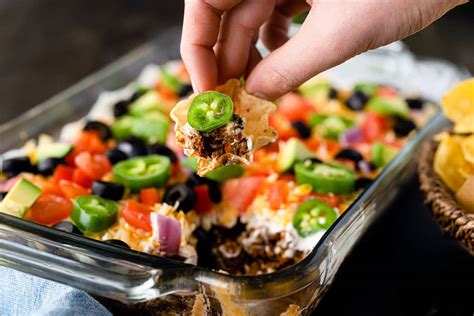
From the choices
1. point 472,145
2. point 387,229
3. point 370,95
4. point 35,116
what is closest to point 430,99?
point 370,95

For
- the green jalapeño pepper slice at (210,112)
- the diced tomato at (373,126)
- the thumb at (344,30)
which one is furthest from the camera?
the diced tomato at (373,126)

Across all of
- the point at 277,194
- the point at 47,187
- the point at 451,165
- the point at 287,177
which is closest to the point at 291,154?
the point at 287,177

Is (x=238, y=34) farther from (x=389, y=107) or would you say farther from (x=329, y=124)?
(x=389, y=107)

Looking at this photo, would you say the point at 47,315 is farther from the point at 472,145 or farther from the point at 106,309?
the point at 472,145

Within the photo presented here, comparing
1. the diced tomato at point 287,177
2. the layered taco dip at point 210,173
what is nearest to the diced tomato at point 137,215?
the layered taco dip at point 210,173

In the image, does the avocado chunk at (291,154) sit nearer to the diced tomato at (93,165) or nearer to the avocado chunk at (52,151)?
the diced tomato at (93,165)

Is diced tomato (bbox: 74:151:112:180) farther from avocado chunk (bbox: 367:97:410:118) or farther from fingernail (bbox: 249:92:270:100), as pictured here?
avocado chunk (bbox: 367:97:410:118)

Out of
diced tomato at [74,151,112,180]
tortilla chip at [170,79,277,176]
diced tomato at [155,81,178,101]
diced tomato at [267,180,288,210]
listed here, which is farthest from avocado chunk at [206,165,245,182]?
diced tomato at [155,81,178,101]
